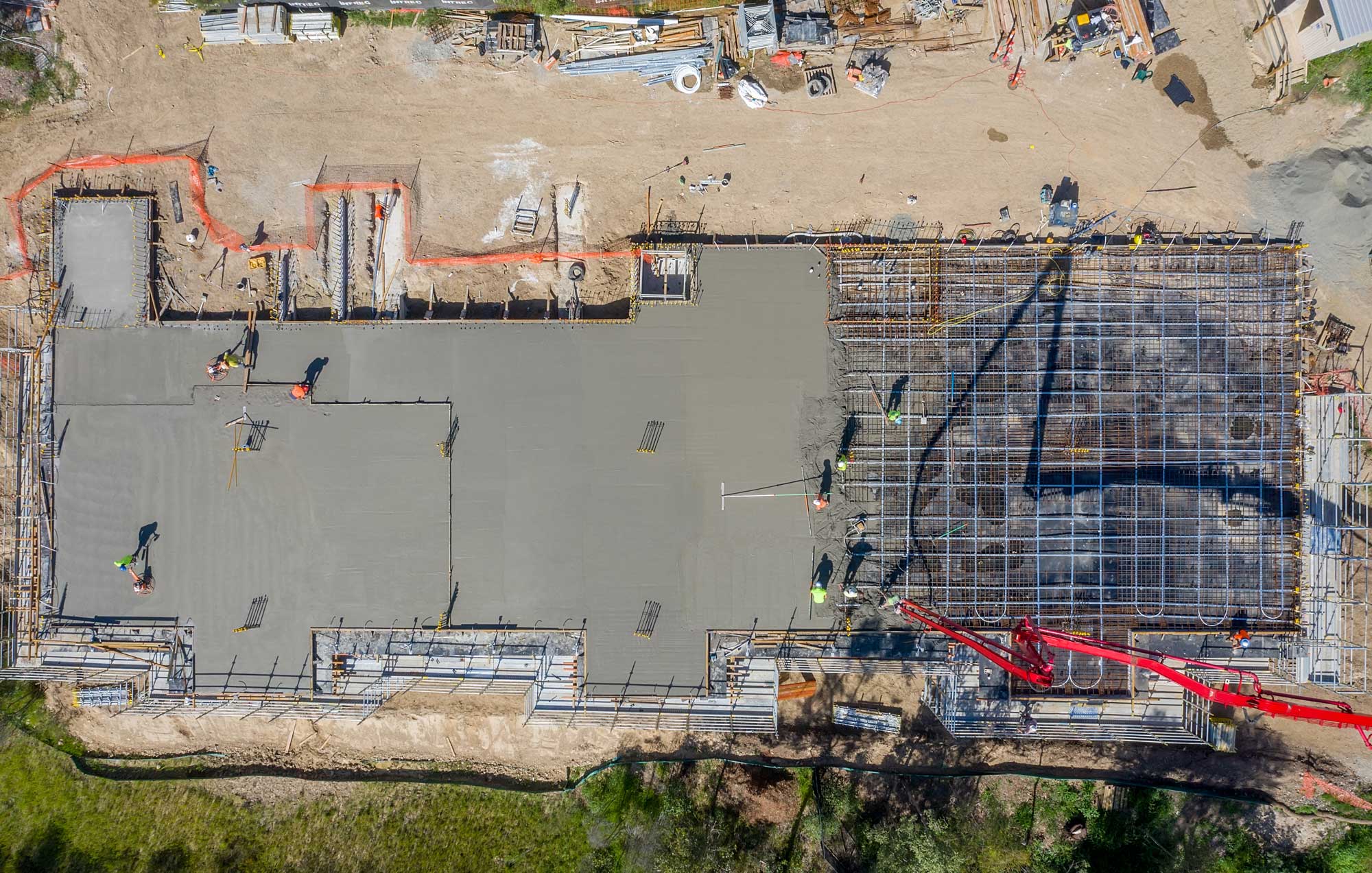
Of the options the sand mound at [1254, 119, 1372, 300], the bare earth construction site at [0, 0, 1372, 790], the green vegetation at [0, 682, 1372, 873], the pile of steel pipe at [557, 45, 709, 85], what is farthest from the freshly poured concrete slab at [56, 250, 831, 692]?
the sand mound at [1254, 119, 1372, 300]

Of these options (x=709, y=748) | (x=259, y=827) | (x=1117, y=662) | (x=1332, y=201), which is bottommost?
(x=259, y=827)

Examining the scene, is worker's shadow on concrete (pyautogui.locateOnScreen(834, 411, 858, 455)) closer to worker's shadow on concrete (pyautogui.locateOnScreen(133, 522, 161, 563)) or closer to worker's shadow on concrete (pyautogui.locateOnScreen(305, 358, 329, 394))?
worker's shadow on concrete (pyautogui.locateOnScreen(305, 358, 329, 394))

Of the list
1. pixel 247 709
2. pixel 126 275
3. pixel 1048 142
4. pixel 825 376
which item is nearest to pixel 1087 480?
pixel 825 376

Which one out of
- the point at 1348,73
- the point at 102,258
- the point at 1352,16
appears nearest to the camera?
the point at 1352,16

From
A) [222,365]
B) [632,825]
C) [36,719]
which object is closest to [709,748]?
[632,825]

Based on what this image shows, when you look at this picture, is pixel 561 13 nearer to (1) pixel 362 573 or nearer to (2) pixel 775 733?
(1) pixel 362 573

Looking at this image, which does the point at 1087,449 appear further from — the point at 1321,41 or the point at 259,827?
the point at 259,827

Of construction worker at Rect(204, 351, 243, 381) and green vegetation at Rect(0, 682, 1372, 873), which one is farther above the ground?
construction worker at Rect(204, 351, 243, 381)
